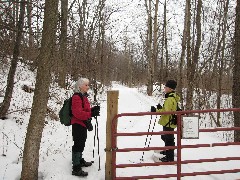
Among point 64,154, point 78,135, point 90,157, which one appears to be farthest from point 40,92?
point 90,157

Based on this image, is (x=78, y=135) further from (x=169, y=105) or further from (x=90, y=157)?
(x=169, y=105)

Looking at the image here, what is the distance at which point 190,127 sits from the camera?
572cm

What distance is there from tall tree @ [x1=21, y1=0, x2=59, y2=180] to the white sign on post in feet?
8.89

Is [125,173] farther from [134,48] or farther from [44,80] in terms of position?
[134,48]

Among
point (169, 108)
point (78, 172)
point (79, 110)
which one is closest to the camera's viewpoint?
point (79, 110)

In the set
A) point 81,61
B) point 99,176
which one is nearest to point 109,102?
point 99,176

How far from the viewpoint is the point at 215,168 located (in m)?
6.64

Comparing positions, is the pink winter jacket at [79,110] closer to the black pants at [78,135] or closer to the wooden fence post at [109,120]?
the black pants at [78,135]

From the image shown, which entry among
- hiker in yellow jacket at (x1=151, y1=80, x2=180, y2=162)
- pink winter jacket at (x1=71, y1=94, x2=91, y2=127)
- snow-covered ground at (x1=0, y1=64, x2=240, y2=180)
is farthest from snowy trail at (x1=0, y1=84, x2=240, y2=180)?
pink winter jacket at (x1=71, y1=94, x2=91, y2=127)

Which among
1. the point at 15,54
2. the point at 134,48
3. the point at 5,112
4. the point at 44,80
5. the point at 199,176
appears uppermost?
the point at 134,48

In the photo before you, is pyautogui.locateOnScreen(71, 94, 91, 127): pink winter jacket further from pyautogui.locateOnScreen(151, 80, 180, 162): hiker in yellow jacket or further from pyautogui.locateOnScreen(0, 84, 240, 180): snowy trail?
pyautogui.locateOnScreen(151, 80, 180, 162): hiker in yellow jacket

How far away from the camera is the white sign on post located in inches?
224

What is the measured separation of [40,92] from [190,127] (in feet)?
9.61

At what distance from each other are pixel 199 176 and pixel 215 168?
63cm
